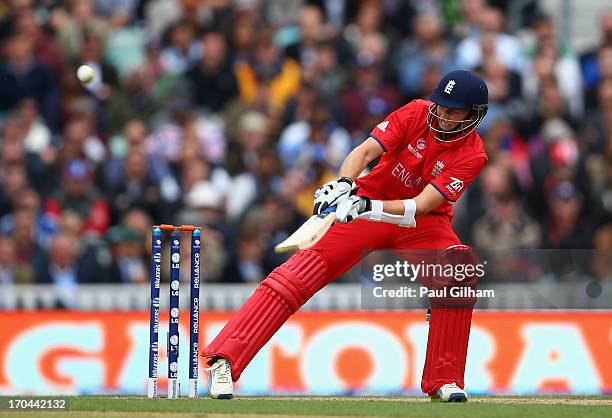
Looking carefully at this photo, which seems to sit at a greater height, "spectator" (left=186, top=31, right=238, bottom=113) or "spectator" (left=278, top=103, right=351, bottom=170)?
"spectator" (left=186, top=31, right=238, bottom=113)

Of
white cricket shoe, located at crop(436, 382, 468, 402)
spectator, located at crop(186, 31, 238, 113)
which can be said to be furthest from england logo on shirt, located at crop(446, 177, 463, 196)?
spectator, located at crop(186, 31, 238, 113)

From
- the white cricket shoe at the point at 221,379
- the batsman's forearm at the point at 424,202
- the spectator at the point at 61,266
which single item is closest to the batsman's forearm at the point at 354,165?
the batsman's forearm at the point at 424,202

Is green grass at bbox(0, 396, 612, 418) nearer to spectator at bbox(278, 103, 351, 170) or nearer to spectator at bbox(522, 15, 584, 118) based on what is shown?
spectator at bbox(278, 103, 351, 170)

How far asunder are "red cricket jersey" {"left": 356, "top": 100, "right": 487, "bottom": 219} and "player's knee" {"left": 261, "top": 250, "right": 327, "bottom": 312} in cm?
62

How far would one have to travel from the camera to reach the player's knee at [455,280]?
928 centimetres

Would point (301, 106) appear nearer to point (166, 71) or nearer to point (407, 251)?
point (166, 71)

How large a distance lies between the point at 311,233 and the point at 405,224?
627 millimetres

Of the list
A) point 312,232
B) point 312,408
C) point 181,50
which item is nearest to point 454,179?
point 312,232

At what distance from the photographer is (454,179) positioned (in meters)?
9.03

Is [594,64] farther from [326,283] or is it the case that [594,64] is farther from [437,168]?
[326,283]

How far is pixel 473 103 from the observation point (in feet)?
29.9

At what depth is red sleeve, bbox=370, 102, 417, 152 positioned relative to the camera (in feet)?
30.4

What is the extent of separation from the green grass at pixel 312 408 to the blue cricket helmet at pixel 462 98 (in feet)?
5.67

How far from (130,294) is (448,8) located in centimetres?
596
